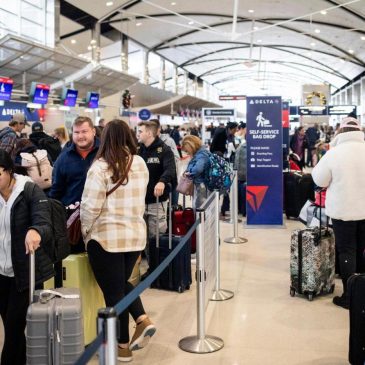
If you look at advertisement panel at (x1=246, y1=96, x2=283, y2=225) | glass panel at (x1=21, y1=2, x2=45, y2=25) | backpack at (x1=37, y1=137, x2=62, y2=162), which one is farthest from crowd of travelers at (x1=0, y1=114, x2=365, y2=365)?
glass panel at (x1=21, y1=2, x2=45, y2=25)

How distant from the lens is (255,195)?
958cm

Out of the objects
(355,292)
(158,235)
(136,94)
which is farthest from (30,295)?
(136,94)

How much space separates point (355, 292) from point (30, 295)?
2094 millimetres

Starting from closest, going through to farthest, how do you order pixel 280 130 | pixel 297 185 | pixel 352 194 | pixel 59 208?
pixel 59 208
pixel 352 194
pixel 280 130
pixel 297 185

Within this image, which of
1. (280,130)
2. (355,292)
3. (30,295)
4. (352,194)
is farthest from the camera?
(280,130)

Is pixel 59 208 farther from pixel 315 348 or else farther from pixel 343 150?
pixel 343 150

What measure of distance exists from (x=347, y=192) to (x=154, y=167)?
2186 mm

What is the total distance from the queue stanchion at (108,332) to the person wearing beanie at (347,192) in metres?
3.41

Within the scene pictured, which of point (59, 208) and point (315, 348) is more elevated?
point (59, 208)

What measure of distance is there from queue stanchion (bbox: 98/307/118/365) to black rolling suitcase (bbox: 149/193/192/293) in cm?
369

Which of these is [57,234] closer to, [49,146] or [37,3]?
[49,146]

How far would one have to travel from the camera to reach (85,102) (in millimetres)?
23375

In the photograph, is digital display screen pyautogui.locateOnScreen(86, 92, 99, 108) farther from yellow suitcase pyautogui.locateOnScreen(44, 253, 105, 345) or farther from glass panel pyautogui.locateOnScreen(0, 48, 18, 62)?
yellow suitcase pyautogui.locateOnScreen(44, 253, 105, 345)

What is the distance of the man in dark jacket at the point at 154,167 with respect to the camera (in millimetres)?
6133
